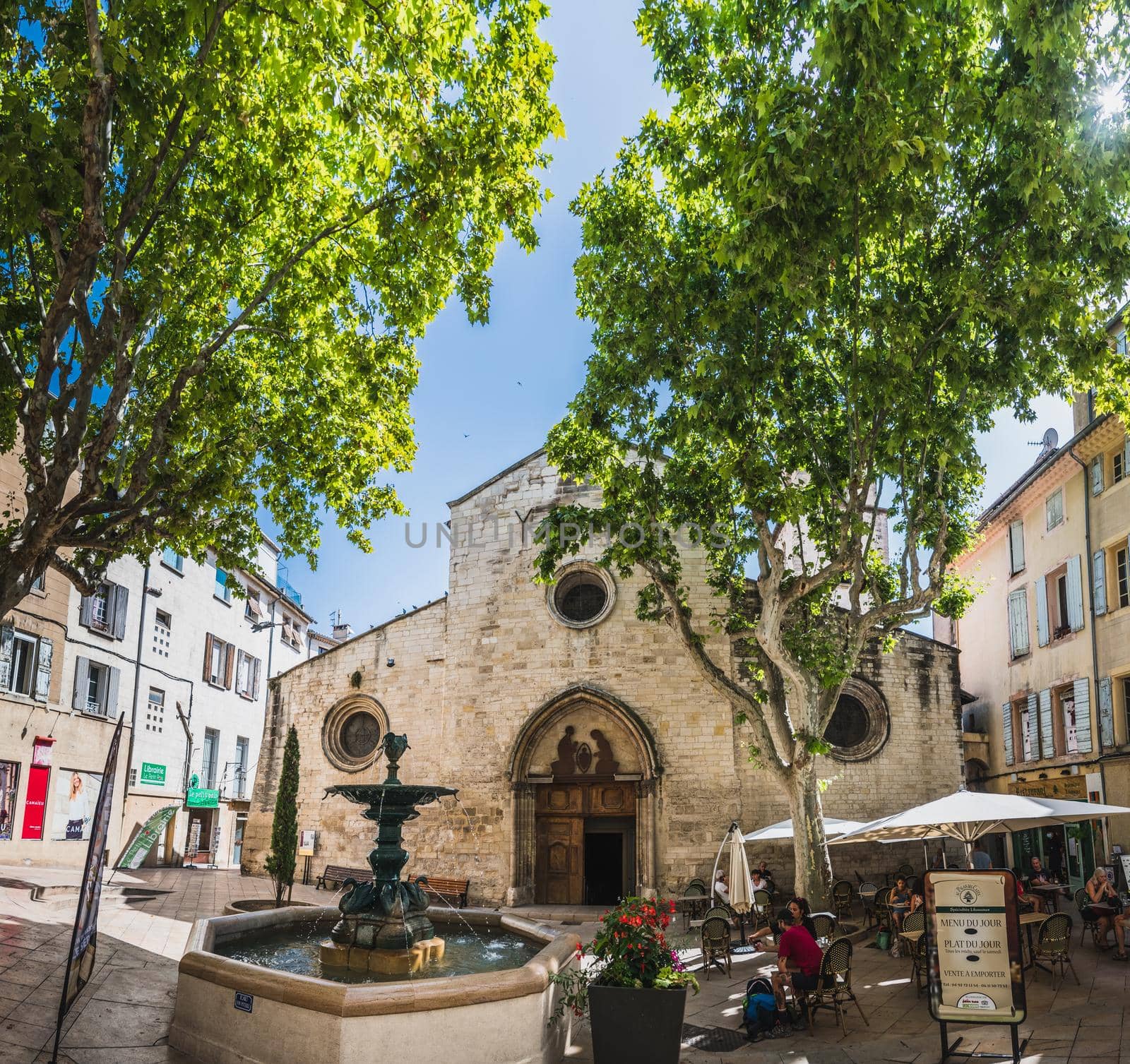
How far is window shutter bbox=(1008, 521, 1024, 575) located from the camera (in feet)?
68.7

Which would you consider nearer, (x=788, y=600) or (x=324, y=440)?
(x=324, y=440)

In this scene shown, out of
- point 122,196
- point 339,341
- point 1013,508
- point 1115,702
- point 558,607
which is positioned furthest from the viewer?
point 1013,508

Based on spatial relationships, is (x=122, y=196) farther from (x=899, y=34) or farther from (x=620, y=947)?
(x=620, y=947)

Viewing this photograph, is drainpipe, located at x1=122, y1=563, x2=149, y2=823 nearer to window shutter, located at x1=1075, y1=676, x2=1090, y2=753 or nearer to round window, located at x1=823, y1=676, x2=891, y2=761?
round window, located at x1=823, y1=676, x2=891, y2=761

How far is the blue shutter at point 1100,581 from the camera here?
651 inches

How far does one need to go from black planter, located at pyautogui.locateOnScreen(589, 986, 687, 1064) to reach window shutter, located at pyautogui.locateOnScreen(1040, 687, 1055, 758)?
14939 millimetres

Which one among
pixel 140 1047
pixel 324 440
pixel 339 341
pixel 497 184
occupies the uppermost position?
pixel 497 184

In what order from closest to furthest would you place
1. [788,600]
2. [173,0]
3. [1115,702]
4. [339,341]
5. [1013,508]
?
[173,0], [339,341], [788,600], [1115,702], [1013,508]

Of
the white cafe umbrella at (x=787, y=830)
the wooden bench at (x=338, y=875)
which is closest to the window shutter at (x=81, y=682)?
the wooden bench at (x=338, y=875)

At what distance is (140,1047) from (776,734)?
9.09m

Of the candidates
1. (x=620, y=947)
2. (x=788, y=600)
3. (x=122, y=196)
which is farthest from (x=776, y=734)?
(x=122, y=196)

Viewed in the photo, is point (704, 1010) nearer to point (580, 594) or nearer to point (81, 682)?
point (580, 594)

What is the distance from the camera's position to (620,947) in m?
6.83

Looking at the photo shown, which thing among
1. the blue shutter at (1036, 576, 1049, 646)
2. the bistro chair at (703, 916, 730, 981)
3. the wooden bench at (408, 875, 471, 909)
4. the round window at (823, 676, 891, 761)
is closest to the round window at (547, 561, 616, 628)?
the round window at (823, 676, 891, 761)
